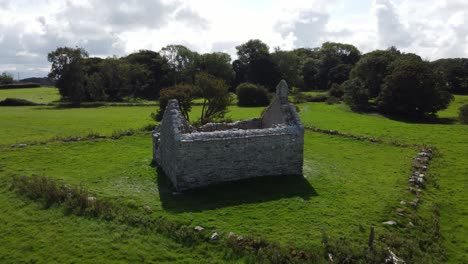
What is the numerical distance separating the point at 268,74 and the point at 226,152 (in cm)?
5828

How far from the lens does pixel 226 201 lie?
52.3ft

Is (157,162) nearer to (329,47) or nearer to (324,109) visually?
(324,109)

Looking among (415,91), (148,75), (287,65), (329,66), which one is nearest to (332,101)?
(415,91)

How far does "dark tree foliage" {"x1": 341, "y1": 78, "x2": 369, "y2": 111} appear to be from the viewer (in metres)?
48.7

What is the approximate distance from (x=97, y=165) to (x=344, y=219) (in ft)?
46.4

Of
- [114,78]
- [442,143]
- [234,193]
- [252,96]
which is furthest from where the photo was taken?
[114,78]

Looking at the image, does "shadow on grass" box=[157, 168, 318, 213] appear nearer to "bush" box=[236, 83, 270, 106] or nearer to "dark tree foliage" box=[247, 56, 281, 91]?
"bush" box=[236, 83, 270, 106]

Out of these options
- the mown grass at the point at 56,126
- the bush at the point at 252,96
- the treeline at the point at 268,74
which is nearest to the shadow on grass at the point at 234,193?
the mown grass at the point at 56,126

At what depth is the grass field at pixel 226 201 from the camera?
12.5m

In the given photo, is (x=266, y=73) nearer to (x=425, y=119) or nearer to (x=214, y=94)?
(x=425, y=119)

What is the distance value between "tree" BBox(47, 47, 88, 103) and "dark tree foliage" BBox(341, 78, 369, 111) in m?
40.3

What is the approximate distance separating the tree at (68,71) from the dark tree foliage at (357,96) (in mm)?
40317

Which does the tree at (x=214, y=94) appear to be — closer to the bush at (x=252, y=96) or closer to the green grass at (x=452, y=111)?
the bush at (x=252, y=96)

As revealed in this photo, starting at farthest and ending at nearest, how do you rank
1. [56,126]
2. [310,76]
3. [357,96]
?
[310,76], [357,96], [56,126]
